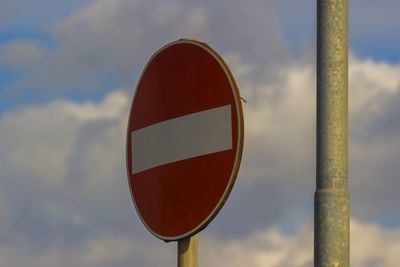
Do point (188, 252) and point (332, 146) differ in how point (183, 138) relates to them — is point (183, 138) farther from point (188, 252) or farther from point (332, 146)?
point (332, 146)

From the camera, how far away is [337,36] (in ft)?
20.6

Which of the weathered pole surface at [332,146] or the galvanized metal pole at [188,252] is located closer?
the galvanized metal pole at [188,252]

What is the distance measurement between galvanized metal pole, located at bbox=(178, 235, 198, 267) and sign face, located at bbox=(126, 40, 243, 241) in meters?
0.03

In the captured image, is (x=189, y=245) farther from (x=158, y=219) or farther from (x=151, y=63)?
(x=151, y=63)

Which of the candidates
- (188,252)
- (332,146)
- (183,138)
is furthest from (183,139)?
(332,146)

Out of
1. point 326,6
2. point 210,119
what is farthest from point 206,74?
point 326,6

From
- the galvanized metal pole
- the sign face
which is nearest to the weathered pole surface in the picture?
the sign face

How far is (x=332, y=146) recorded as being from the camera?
6.16m

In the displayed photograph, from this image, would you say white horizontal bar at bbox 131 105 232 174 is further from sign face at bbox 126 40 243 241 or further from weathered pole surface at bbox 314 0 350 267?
weathered pole surface at bbox 314 0 350 267

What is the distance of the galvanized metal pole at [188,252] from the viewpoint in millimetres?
6020

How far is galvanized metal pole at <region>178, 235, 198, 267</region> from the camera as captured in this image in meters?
6.02

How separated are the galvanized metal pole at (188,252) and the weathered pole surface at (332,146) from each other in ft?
1.68

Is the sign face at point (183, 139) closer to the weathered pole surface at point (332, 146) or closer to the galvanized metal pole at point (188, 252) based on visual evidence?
the galvanized metal pole at point (188, 252)

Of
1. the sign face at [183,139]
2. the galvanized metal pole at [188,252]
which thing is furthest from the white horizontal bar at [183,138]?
the galvanized metal pole at [188,252]
